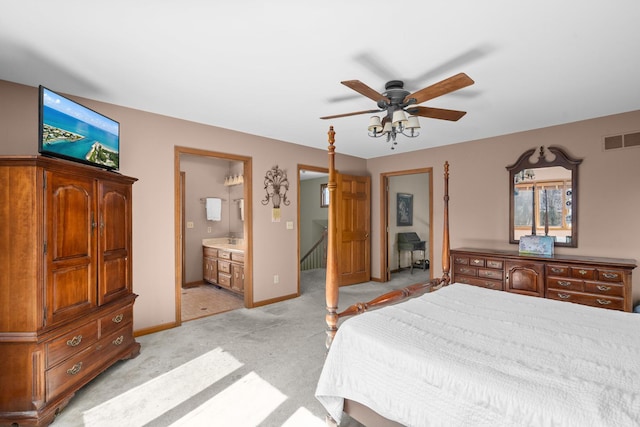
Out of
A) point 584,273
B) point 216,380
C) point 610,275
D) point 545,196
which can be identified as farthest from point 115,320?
point 545,196

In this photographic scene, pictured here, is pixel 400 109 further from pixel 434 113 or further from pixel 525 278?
pixel 525 278

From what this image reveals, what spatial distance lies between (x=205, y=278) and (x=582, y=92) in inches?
234

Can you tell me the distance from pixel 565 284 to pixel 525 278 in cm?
38

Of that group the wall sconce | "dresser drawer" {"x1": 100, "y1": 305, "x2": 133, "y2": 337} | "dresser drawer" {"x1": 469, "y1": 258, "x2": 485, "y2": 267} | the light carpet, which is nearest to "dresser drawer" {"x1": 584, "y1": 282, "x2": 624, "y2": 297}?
"dresser drawer" {"x1": 469, "y1": 258, "x2": 485, "y2": 267}

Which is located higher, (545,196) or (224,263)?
(545,196)

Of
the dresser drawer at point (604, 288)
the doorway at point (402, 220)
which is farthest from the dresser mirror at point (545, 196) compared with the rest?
the doorway at point (402, 220)

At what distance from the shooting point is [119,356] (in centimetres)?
259

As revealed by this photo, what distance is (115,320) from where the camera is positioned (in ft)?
8.41

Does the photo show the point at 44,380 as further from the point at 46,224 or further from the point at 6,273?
the point at 46,224

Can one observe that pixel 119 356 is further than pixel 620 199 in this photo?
No

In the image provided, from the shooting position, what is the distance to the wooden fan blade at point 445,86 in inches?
76.2

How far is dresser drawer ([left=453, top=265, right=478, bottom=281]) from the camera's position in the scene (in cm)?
408

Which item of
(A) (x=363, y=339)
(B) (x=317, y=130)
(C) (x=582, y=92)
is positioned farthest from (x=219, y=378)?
(C) (x=582, y=92)

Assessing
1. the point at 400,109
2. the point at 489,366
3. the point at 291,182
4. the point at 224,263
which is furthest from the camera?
the point at 224,263
